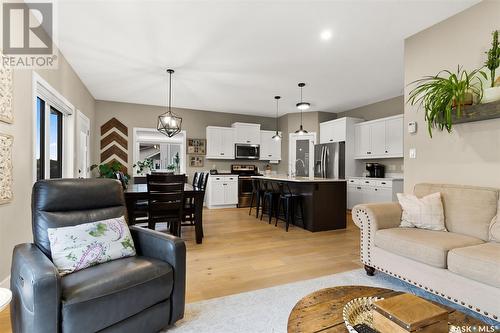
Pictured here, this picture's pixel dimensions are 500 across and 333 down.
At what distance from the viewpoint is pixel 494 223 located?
2146 mm

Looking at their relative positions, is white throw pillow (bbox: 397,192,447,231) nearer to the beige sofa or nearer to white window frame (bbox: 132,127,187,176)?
the beige sofa

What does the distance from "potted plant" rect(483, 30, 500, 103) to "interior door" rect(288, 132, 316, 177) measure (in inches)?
190

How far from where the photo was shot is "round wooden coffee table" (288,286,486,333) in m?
1.11

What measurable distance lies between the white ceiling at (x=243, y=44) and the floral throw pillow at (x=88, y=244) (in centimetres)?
218

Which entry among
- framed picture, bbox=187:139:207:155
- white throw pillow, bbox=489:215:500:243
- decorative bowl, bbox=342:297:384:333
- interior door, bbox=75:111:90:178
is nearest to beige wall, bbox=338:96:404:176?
white throw pillow, bbox=489:215:500:243

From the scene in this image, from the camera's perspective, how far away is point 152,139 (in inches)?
272

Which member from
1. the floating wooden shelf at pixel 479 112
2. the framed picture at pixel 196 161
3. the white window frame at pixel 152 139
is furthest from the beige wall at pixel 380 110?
the white window frame at pixel 152 139

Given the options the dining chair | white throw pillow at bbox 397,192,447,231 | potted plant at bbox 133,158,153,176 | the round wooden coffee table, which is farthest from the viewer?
potted plant at bbox 133,158,153,176

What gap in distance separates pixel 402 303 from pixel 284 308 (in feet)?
3.92

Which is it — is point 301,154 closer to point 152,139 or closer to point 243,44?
point 152,139

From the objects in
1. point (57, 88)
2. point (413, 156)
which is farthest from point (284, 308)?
point (57, 88)

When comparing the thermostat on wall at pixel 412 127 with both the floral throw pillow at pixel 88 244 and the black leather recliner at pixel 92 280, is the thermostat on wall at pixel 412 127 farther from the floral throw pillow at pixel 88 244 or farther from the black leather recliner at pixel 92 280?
the floral throw pillow at pixel 88 244

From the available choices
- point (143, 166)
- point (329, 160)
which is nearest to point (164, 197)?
point (143, 166)

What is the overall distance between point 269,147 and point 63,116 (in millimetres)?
5108
